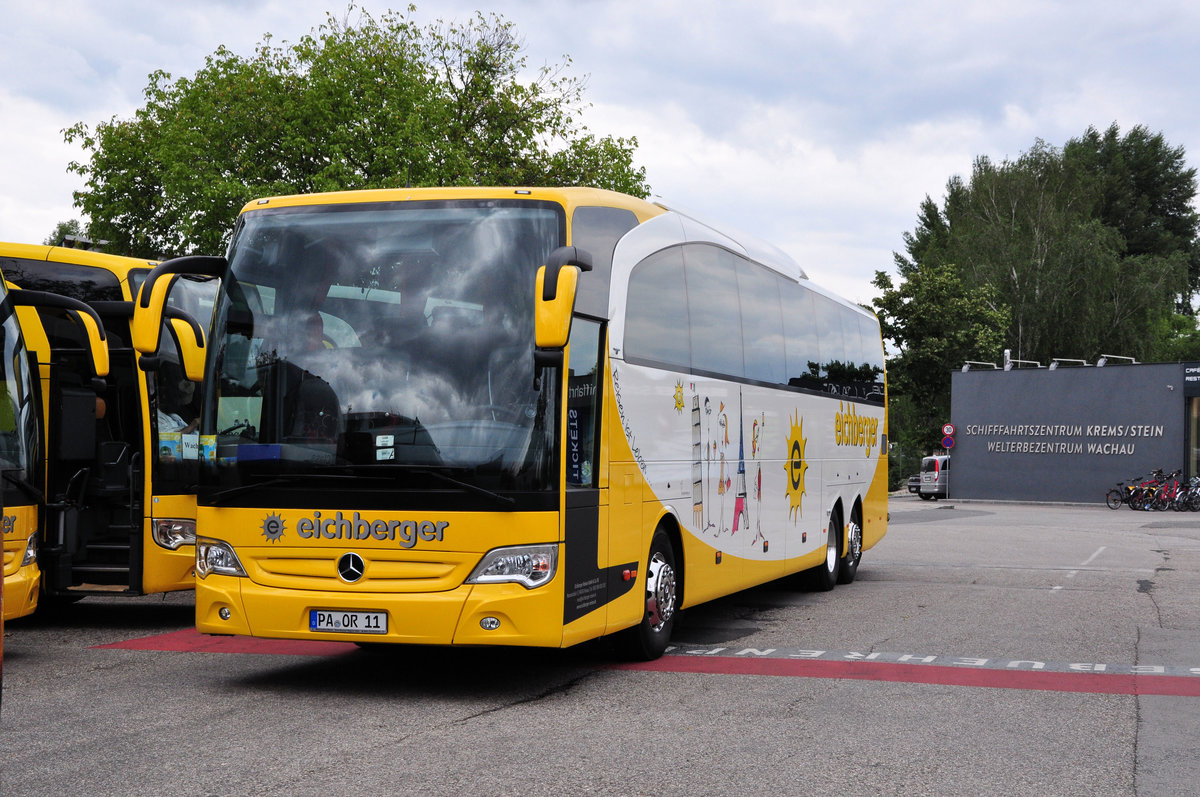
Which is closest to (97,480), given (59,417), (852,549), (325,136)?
(59,417)

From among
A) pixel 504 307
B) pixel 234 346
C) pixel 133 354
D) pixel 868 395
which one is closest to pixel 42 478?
pixel 133 354

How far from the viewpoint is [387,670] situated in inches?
340

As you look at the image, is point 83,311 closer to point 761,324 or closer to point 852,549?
point 761,324

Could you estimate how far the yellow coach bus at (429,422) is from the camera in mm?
7211

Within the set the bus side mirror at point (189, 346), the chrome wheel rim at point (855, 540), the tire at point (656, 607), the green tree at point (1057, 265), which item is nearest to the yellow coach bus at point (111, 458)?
the bus side mirror at point (189, 346)

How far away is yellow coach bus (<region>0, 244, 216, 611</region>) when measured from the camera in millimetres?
10367

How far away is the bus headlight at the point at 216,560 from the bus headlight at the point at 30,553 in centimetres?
182

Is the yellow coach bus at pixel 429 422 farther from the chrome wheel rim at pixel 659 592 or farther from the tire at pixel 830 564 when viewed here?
the tire at pixel 830 564

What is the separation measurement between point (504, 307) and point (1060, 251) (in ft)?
185

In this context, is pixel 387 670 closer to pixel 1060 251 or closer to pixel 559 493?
pixel 559 493

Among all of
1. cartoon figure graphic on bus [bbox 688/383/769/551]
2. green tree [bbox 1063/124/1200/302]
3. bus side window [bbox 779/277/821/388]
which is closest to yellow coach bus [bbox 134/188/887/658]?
cartoon figure graphic on bus [bbox 688/383/769/551]

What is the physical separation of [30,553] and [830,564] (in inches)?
343

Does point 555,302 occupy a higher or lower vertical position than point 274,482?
higher

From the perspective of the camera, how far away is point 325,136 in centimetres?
3225
